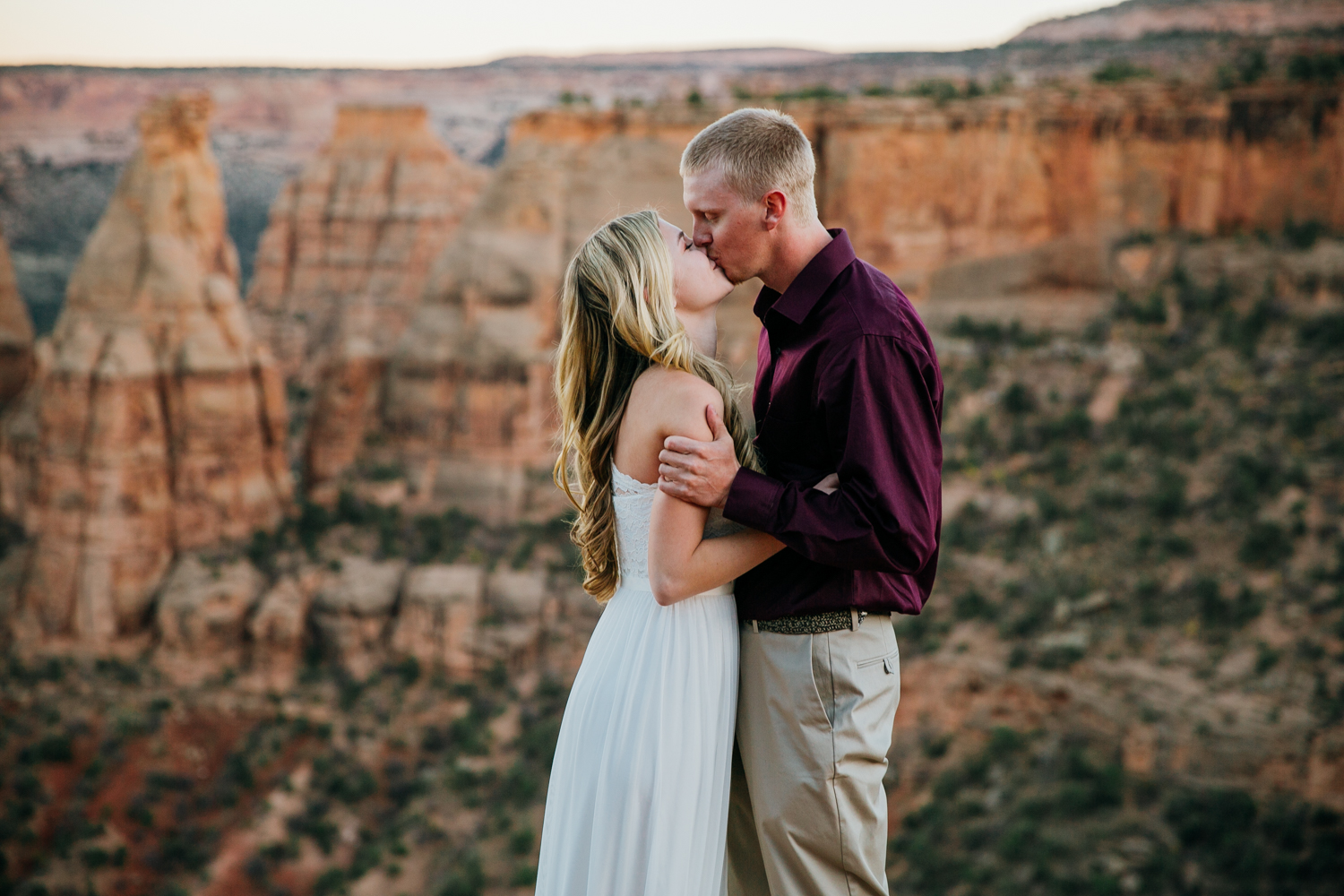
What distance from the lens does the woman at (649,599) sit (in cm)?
296

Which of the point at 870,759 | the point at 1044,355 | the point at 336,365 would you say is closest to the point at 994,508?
the point at 1044,355

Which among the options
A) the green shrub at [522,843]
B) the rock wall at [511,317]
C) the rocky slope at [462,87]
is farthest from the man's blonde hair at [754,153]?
the rocky slope at [462,87]

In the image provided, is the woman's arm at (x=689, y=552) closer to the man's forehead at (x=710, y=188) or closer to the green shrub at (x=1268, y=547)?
Result: the man's forehead at (x=710, y=188)

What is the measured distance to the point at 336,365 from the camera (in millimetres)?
23469

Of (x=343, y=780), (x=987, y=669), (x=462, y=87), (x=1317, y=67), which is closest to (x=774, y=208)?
(x=987, y=669)

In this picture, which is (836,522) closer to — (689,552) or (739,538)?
(739,538)

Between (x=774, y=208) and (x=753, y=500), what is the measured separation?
862 millimetres

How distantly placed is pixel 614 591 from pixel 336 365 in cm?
2150

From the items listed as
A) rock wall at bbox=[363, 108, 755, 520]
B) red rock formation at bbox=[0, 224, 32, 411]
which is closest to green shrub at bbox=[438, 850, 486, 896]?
rock wall at bbox=[363, 108, 755, 520]

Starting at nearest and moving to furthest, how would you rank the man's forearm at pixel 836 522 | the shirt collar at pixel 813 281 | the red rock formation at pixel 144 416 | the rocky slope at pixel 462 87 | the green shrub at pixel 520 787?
the man's forearm at pixel 836 522 → the shirt collar at pixel 813 281 → the green shrub at pixel 520 787 → the red rock formation at pixel 144 416 → the rocky slope at pixel 462 87

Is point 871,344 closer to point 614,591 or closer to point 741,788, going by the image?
point 614,591

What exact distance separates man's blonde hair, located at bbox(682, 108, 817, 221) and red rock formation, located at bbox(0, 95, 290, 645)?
20511mm

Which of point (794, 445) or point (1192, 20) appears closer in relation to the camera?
point (794, 445)

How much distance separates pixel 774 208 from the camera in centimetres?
303
